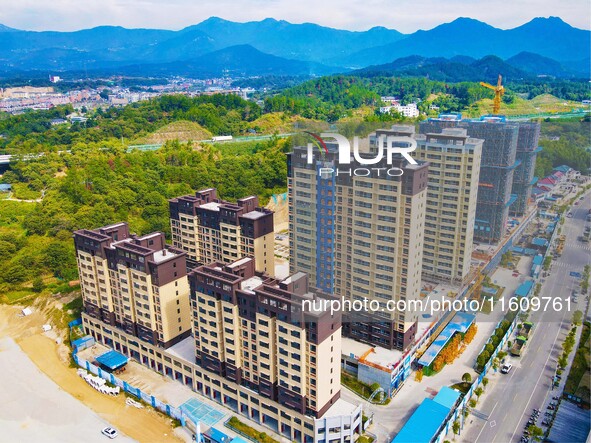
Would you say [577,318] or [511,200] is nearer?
[577,318]

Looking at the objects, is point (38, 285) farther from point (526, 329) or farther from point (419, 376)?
point (526, 329)

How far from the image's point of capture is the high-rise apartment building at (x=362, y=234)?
1481cm

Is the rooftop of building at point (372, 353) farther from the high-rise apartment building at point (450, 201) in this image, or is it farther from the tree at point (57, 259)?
the tree at point (57, 259)

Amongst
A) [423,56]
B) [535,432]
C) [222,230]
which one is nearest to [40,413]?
[222,230]

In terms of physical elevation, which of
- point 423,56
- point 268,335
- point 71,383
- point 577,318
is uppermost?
point 423,56

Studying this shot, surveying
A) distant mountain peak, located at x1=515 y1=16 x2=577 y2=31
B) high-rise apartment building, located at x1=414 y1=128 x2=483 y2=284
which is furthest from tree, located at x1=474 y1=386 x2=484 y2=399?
distant mountain peak, located at x1=515 y1=16 x2=577 y2=31

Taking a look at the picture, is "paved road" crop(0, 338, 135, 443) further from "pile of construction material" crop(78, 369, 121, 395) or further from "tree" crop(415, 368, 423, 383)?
"tree" crop(415, 368, 423, 383)

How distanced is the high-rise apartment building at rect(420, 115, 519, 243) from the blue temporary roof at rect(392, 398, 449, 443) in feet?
35.6

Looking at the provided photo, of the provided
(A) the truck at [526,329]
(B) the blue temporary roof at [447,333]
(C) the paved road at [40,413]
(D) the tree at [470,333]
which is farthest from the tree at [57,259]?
(A) the truck at [526,329]

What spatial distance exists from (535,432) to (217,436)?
8.83 m

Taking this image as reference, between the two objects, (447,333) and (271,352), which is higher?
(271,352)

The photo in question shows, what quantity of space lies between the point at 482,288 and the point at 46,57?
201m

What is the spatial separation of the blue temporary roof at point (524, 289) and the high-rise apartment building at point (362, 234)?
7126 millimetres

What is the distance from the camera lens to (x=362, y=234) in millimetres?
15594
